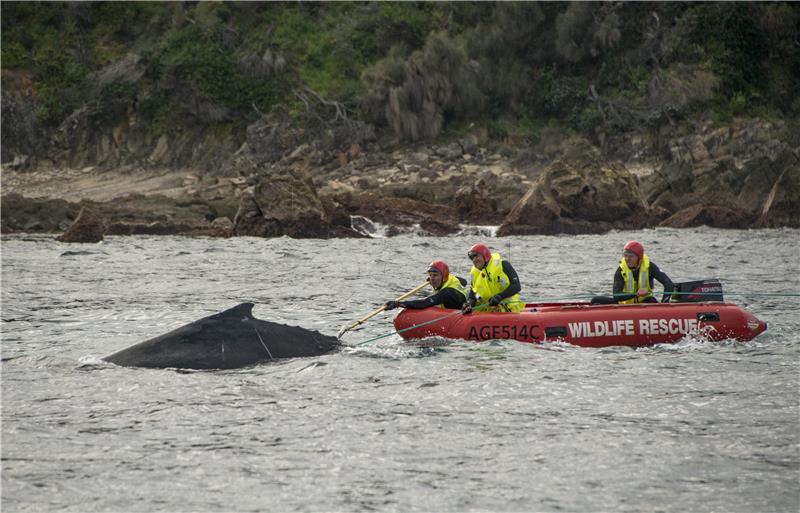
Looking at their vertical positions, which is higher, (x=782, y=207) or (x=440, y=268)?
(x=440, y=268)

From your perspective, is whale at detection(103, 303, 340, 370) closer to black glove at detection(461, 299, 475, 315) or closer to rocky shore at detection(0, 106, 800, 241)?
black glove at detection(461, 299, 475, 315)

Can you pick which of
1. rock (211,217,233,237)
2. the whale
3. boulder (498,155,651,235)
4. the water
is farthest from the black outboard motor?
rock (211,217,233,237)

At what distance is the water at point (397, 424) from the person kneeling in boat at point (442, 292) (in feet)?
2.11

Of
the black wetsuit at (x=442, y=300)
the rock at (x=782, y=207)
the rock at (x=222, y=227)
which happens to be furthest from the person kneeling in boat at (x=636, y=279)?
the rock at (x=222, y=227)

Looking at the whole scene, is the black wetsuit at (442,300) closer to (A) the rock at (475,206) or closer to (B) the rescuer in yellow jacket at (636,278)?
(B) the rescuer in yellow jacket at (636,278)

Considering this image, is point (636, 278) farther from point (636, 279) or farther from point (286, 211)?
point (286, 211)

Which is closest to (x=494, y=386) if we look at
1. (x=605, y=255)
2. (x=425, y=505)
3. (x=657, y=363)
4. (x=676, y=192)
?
(x=657, y=363)

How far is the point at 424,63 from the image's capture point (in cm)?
4422

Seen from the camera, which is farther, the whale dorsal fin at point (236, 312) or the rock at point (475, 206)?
the rock at point (475, 206)

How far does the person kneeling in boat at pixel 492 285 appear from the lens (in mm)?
13875

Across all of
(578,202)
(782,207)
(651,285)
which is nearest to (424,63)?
(578,202)

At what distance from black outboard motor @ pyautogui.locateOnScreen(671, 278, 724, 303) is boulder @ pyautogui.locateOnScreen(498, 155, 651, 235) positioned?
17597 millimetres

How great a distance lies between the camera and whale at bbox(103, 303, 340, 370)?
1194cm

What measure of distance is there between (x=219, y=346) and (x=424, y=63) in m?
33.6
